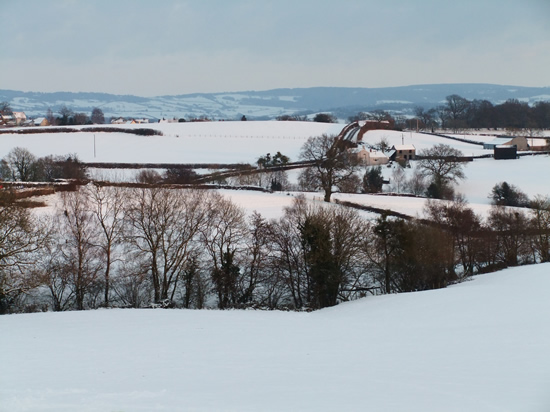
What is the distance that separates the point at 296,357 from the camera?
40.7ft

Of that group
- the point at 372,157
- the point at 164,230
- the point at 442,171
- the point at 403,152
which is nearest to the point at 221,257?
the point at 164,230

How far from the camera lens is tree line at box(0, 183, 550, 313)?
23.7 metres

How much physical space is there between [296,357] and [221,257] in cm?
1316

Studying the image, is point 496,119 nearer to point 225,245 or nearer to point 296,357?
point 225,245

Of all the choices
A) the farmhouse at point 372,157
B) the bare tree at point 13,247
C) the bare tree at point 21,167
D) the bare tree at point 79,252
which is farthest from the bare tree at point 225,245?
the farmhouse at point 372,157

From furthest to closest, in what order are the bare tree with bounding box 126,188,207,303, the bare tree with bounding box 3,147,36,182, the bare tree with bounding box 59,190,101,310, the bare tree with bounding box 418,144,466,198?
1. the bare tree with bounding box 3,147,36,182
2. the bare tree with bounding box 418,144,466,198
3. the bare tree with bounding box 126,188,207,303
4. the bare tree with bounding box 59,190,101,310

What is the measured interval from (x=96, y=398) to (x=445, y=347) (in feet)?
24.9

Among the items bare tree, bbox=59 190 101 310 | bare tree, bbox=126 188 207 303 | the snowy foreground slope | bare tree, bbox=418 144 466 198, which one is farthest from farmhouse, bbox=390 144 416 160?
the snowy foreground slope

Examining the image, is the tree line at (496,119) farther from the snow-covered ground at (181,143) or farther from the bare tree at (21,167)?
the bare tree at (21,167)

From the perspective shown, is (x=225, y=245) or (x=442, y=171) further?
(x=442, y=171)

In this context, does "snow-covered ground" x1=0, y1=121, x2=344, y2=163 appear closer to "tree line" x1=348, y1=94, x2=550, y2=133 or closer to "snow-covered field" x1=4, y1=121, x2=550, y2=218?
"snow-covered field" x1=4, y1=121, x2=550, y2=218

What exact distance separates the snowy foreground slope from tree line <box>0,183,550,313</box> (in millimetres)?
4511

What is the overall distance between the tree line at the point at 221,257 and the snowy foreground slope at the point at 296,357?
451 cm

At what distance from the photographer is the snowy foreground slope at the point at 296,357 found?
8789 mm
